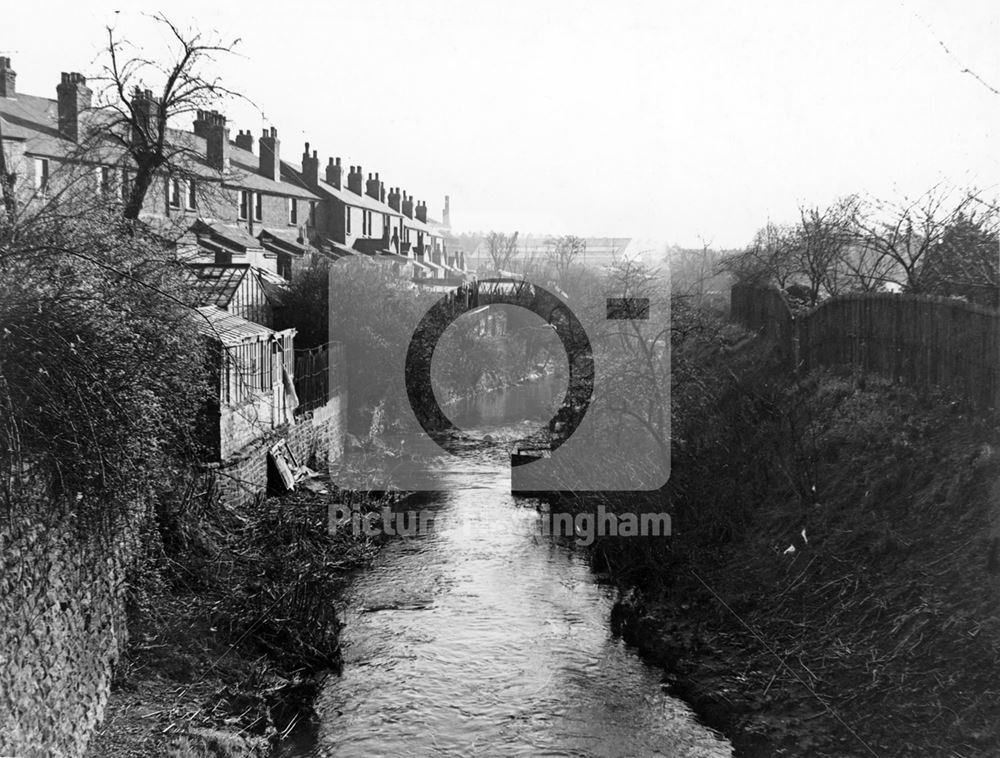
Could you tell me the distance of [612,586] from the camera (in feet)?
Result: 45.0

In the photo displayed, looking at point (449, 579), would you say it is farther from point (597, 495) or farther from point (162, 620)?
point (162, 620)

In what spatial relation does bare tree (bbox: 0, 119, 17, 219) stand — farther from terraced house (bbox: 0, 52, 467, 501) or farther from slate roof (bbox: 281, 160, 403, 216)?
slate roof (bbox: 281, 160, 403, 216)

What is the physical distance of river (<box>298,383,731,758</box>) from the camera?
9023 millimetres

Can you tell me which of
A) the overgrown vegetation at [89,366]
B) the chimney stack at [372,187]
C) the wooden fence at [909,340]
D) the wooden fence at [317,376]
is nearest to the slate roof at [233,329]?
the wooden fence at [317,376]

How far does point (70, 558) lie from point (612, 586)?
27.5 ft

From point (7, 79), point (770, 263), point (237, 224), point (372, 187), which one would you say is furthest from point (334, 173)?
point (770, 263)

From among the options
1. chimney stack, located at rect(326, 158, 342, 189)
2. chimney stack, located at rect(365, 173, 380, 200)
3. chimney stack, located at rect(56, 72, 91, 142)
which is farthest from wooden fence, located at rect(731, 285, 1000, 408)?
chimney stack, located at rect(365, 173, 380, 200)

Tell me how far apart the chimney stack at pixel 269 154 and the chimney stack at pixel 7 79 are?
48.3 feet

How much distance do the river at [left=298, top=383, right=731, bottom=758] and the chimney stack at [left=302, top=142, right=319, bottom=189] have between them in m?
35.0

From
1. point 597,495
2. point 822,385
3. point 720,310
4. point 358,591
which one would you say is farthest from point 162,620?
point 720,310

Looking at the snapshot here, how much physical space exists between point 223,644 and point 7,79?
Answer: 25.0 meters

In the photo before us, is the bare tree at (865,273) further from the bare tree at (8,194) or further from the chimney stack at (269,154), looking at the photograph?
the chimney stack at (269,154)

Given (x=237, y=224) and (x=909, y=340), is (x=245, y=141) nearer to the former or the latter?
(x=237, y=224)

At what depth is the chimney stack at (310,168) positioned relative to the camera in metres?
47.6
